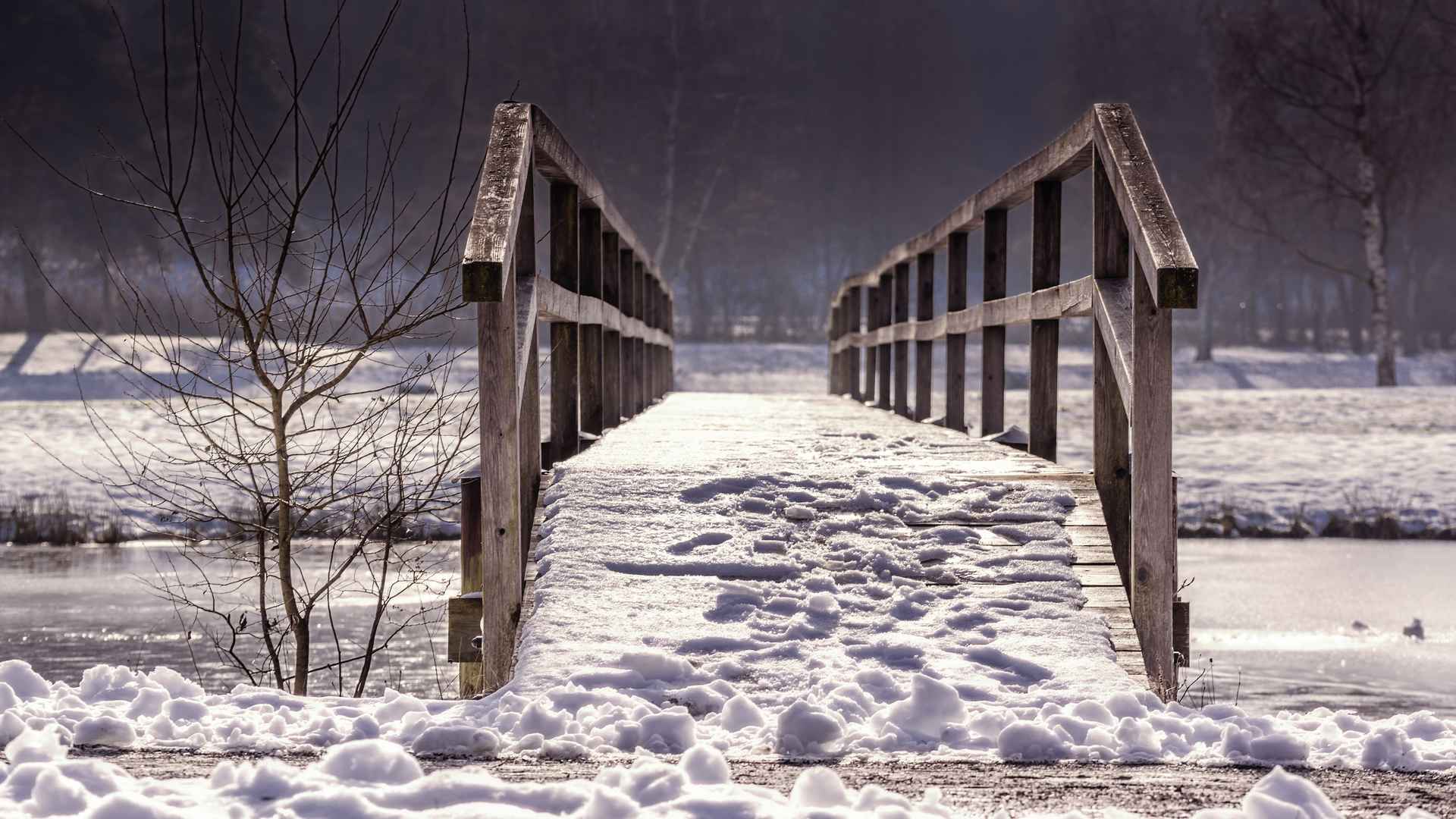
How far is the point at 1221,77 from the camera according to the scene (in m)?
30.7

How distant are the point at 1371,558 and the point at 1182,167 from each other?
107 feet

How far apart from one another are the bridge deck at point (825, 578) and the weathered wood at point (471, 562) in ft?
0.86

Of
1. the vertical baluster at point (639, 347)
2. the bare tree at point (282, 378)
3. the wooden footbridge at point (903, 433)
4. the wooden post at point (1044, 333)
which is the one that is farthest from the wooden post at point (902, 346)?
the wooden post at point (1044, 333)

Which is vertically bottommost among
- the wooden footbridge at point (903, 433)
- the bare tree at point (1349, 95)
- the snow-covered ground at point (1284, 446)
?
the snow-covered ground at point (1284, 446)

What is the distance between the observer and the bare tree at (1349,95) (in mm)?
26484

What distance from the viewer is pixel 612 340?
7602 mm

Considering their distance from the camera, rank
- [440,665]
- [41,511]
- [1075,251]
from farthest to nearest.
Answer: [1075,251]
[41,511]
[440,665]

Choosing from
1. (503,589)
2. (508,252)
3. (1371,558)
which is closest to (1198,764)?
(503,589)

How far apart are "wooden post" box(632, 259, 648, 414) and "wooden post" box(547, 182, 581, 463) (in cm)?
335

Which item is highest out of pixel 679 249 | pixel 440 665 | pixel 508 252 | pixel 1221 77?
pixel 1221 77

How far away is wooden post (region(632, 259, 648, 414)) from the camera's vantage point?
364 inches

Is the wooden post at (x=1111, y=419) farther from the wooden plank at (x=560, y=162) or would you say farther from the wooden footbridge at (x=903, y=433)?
the wooden plank at (x=560, y=162)

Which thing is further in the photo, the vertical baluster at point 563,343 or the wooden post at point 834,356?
the wooden post at point 834,356

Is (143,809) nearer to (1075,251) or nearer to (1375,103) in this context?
(1375,103)
